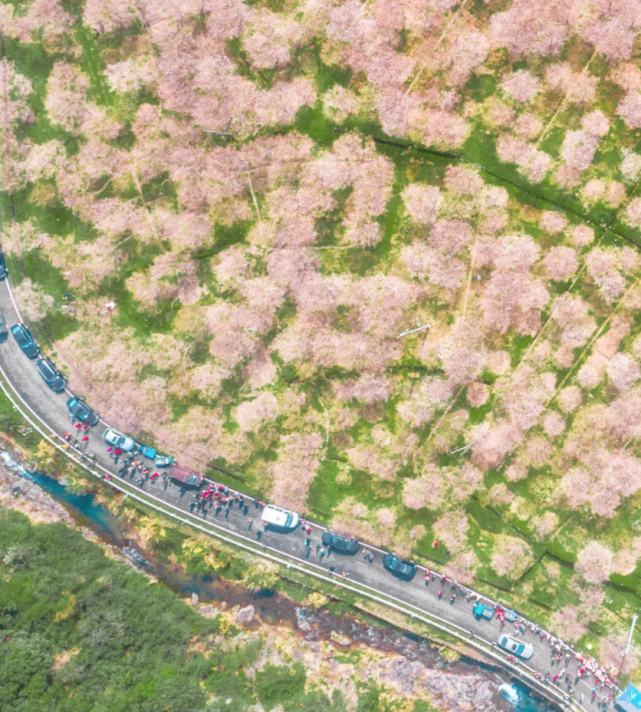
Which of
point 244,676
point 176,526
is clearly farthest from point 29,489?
point 244,676

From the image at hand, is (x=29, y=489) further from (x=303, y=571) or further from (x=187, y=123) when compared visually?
(x=187, y=123)

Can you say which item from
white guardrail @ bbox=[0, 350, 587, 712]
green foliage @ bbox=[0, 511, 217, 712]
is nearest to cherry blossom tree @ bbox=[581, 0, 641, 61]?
white guardrail @ bbox=[0, 350, 587, 712]

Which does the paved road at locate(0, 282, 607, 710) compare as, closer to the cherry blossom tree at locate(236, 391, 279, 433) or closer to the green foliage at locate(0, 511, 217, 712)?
the cherry blossom tree at locate(236, 391, 279, 433)

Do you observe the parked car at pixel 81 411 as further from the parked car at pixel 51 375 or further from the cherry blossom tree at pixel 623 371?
the cherry blossom tree at pixel 623 371

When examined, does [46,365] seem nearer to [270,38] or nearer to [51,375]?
[51,375]

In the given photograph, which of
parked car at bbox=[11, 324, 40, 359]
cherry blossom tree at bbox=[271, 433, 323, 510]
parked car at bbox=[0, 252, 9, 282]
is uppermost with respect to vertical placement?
parked car at bbox=[0, 252, 9, 282]

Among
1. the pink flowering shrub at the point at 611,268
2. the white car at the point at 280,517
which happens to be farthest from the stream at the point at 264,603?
the pink flowering shrub at the point at 611,268
